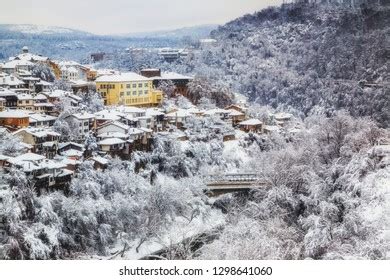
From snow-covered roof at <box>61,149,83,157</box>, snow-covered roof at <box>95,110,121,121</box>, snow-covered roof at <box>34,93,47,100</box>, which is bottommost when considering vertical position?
snow-covered roof at <box>61,149,83,157</box>

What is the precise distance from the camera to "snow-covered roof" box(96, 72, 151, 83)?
11672 millimetres

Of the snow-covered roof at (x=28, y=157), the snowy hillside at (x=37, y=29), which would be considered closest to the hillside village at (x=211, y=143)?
the snow-covered roof at (x=28, y=157)

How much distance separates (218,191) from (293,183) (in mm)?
1678

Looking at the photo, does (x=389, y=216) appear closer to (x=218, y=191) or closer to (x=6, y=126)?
(x=218, y=191)

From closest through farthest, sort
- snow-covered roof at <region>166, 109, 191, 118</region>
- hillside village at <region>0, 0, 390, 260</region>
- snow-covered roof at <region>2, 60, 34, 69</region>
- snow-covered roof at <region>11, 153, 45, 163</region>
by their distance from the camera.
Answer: hillside village at <region>0, 0, 390, 260</region> < snow-covered roof at <region>11, 153, 45, 163</region> < snow-covered roof at <region>2, 60, 34, 69</region> < snow-covered roof at <region>166, 109, 191, 118</region>

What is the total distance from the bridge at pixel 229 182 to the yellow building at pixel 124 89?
3.03 metres

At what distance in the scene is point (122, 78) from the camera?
38.3 ft

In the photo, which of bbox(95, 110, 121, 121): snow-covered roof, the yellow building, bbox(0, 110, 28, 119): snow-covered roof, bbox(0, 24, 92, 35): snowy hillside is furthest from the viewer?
the yellow building

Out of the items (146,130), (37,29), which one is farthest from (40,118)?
(37,29)

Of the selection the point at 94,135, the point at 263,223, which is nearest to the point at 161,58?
the point at 94,135

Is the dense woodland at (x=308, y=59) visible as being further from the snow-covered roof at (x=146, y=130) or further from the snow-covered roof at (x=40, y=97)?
the snow-covered roof at (x=40, y=97)

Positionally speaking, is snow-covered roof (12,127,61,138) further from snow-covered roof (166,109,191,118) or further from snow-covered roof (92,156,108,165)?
snow-covered roof (166,109,191,118)

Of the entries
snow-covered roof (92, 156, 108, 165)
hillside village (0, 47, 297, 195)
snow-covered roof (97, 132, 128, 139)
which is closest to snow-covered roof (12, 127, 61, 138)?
hillside village (0, 47, 297, 195)

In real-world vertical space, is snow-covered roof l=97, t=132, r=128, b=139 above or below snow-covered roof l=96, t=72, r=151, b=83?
below
